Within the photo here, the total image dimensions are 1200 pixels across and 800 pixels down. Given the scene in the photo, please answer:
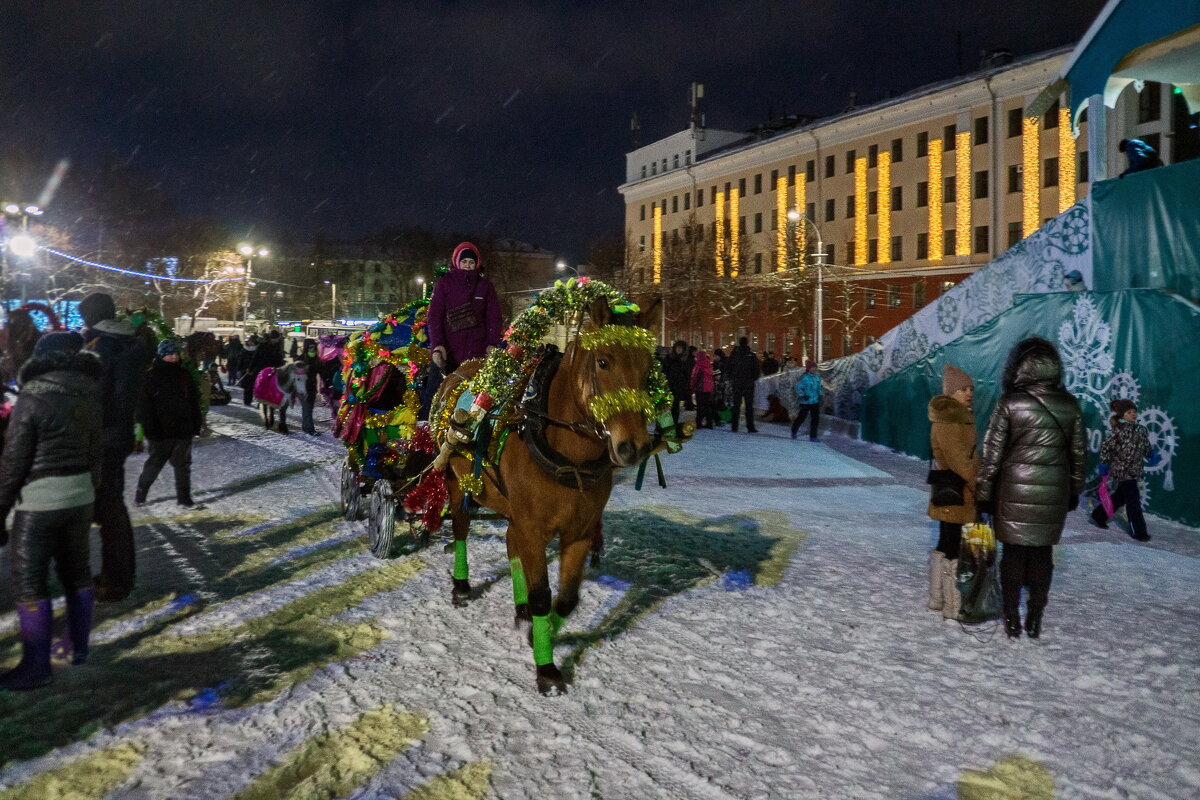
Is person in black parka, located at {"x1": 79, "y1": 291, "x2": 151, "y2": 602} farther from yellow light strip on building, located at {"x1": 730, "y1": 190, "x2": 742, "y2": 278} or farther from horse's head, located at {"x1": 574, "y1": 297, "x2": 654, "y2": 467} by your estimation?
yellow light strip on building, located at {"x1": 730, "y1": 190, "x2": 742, "y2": 278}

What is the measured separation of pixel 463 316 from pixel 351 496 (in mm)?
3209

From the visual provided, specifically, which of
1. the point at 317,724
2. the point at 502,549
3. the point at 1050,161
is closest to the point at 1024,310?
the point at 502,549

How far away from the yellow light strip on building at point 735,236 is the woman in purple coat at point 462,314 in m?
46.7

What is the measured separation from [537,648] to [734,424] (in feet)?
55.1

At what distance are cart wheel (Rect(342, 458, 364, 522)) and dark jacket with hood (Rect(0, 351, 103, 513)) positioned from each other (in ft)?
14.2

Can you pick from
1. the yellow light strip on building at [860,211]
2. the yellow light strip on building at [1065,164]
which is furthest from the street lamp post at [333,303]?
the yellow light strip on building at [1065,164]

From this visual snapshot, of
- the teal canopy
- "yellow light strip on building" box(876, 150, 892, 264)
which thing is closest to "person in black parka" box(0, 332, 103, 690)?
the teal canopy

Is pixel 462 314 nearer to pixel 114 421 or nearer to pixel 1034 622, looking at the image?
pixel 114 421

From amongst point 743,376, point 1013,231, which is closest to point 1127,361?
point 743,376

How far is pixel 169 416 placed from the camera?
1042 centimetres

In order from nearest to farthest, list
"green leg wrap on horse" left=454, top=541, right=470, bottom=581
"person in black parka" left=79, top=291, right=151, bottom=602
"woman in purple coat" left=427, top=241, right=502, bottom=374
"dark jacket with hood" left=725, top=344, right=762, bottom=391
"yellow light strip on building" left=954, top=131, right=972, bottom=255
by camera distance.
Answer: "person in black parka" left=79, top=291, right=151, bottom=602 → "green leg wrap on horse" left=454, top=541, right=470, bottom=581 → "woman in purple coat" left=427, top=241, right=502, bottom=374 → "dark jacket with hood" left=725, top=344, right=762, bottom=391 → "yellow light strip on building" left=954, top=131, right=972, bottom=255

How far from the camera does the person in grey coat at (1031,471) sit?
575 cm

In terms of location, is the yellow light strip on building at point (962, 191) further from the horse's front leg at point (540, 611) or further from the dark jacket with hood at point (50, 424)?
the dark jacket with hood at point (50, 424)

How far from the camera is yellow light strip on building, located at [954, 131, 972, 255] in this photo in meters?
48.9
